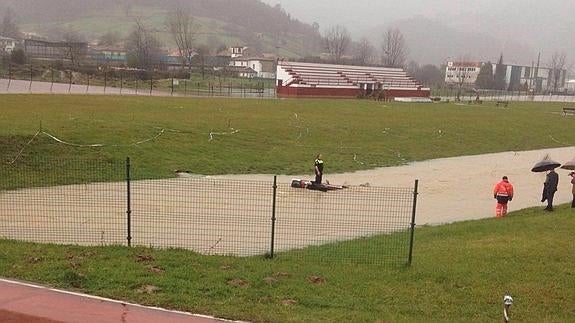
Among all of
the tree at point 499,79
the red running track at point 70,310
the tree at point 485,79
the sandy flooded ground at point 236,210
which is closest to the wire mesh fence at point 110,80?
the sandy flooded ground at point 236,210

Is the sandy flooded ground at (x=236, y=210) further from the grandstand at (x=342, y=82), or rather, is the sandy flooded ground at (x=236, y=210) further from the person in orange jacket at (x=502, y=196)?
the grandstand at (x=342, y=82)

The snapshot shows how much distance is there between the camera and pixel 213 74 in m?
123

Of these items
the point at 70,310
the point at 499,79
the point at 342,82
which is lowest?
the point at 70,310

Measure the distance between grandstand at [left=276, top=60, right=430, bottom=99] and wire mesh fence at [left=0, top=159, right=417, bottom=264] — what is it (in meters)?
61.7

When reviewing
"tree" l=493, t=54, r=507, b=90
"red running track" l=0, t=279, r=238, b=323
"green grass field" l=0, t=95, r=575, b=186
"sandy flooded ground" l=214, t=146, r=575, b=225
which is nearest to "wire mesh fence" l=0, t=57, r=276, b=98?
"green grass field" l=0, t=95, r=575, b=186

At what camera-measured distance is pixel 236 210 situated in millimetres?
17328

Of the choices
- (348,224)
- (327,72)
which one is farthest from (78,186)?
(327,72)

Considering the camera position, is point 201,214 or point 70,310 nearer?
point 70,310

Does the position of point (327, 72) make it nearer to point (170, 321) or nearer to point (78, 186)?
point (78, 186)

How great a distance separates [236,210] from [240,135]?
17.7 meters

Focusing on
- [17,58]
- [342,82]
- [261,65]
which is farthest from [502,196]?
[261,65]

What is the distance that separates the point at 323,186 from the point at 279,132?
15.7 meters

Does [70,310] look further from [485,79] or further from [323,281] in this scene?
[485,79]

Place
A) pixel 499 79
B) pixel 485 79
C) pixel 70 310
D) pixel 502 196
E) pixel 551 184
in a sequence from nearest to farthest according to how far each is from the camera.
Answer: pixel 70 310 < pixel 551 184 < pixel 502 196 < pixel 485 79 < pixel 499 79
